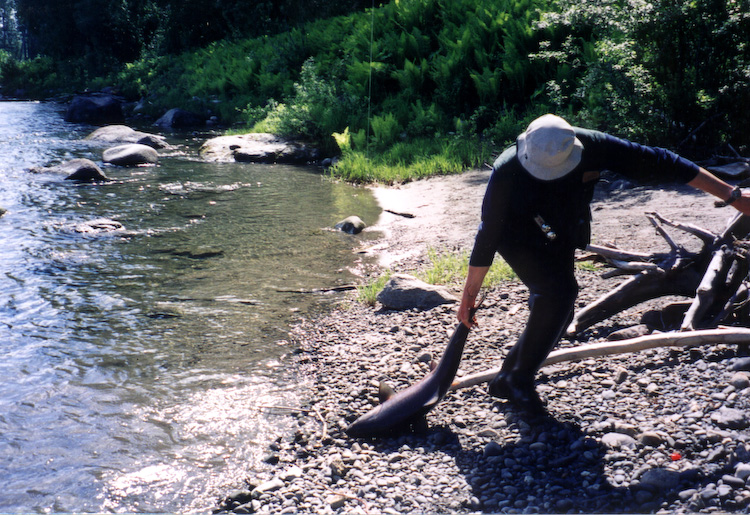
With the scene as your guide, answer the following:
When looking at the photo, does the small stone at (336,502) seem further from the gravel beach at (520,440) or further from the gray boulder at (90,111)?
the gray boulder at (90,111)

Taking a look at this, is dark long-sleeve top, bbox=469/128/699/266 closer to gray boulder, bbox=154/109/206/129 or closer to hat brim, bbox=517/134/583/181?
hat brim, bbox=517/134/583/181

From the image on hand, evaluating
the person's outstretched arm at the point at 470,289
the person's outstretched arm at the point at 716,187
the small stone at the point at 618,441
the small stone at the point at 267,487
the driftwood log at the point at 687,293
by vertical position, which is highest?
the person's outstretched arm at the point at 716,187

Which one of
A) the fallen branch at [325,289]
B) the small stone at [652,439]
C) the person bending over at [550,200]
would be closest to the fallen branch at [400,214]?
the fallen branch at [325,289]

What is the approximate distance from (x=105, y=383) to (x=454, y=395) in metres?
2.79

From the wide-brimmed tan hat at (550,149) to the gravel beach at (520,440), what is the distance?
61.0 inches

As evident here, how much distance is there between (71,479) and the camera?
13.4 feet

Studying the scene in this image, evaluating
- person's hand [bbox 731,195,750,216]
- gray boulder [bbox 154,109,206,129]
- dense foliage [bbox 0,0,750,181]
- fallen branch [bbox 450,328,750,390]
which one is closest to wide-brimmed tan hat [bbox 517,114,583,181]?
person's hand [bbox 731,195,750,216]

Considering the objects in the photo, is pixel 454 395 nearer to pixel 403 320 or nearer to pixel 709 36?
pixel 403 320

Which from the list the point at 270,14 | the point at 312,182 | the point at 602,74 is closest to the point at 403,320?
the point at 602,74

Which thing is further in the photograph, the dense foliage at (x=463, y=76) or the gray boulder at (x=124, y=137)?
the gray boulder at (x=124, y=137)

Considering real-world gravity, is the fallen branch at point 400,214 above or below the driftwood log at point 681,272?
below

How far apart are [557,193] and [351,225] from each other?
6.22 m

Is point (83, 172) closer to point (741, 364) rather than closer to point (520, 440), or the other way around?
point (520, 440)

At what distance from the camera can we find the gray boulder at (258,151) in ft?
51.5
